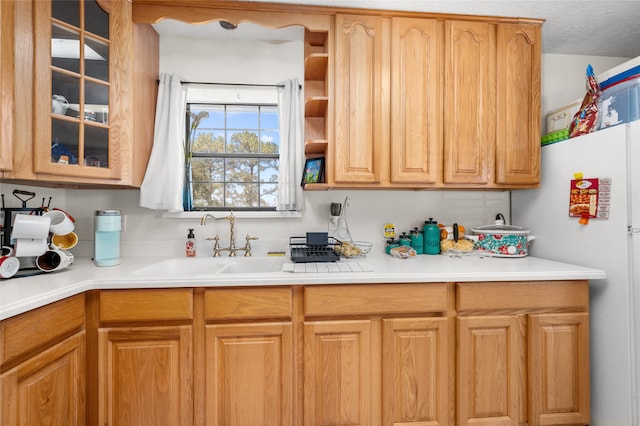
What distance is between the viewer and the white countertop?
45.4 inches

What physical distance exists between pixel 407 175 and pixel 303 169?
72 cm

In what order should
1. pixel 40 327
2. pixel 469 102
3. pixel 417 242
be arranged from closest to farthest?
pixel 40 327, pixel 469 102, pixel 417 242

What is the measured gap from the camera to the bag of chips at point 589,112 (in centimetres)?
161

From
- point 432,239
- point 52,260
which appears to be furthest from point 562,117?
point 52,260

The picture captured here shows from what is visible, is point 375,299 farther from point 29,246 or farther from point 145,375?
point 29,246

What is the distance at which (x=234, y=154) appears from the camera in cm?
212

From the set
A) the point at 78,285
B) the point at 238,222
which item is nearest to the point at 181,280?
the point at 78,285

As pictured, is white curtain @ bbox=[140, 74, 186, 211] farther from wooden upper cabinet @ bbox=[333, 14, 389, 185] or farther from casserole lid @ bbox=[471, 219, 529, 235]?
casserole lid @ bbox=[471, 219, 529, 235]

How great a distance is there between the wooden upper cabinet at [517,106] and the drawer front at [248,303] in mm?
1530

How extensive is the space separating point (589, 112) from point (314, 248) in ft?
5.95

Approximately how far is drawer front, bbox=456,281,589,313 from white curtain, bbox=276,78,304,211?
1164 mm

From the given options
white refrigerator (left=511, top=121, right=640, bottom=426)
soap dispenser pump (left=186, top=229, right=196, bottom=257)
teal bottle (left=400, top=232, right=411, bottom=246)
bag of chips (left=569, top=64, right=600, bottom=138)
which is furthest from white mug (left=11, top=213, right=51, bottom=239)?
bag of chips (left=569, top=64, right=600, bottom=138)

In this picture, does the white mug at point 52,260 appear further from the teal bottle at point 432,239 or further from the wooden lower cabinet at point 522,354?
the teal bottle at point 432,239

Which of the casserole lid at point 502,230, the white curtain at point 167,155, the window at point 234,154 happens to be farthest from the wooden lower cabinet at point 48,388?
the casserole lid at point 502,230
